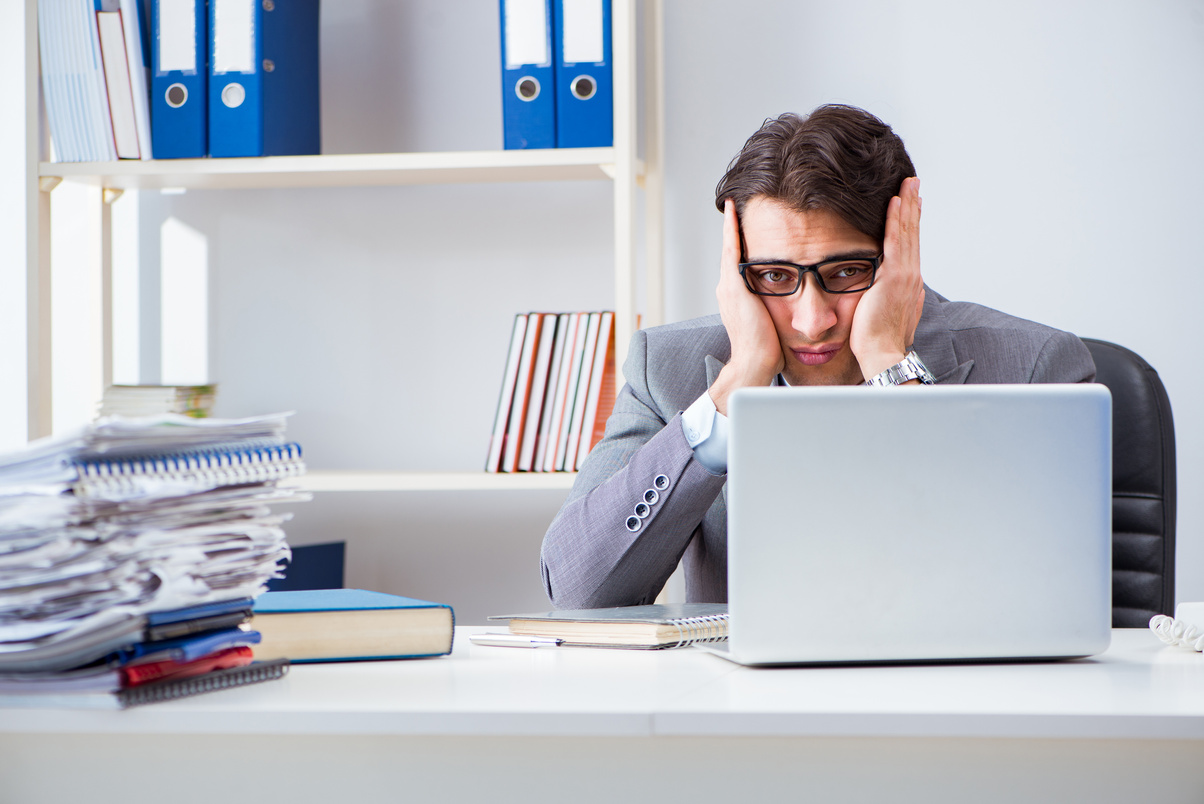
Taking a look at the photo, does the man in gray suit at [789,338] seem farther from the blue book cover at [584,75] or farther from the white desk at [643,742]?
the white desk at [643,742]

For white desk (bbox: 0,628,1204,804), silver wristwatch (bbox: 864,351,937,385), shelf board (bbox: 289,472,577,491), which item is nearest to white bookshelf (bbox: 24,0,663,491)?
shelf board (bbox: 289,472,577,491)

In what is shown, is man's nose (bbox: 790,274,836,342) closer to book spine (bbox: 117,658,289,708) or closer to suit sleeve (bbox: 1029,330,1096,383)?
suit sleeve (bbox: 1029,330,1096,383)

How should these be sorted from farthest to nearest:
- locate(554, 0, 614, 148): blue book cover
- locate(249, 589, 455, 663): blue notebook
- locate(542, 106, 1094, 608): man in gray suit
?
locate(554, 0, 614, 148): blue book cover, locate(542, 106, 1094, 608): man in gray suit, locate(249, 589, 455, 663): blue notebook

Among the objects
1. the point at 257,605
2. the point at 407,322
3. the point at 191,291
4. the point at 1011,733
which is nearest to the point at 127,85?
→ the point at 191,291

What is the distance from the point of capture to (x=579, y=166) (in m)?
1.90

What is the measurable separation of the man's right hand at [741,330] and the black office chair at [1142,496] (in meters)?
0.45

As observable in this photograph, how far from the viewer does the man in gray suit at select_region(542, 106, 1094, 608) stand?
1301mm

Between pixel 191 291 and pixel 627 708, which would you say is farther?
pixel 191 291

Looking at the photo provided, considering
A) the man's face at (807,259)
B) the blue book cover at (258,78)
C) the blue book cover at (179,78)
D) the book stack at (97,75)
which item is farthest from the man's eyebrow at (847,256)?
the book stack at (97,75)

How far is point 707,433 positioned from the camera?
120 cm

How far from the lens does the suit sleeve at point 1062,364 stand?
4.54ft

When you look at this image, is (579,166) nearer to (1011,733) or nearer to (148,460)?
(148,460)

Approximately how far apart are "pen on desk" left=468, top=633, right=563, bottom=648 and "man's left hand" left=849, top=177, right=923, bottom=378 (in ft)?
2.08

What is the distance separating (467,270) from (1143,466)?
135 cm
